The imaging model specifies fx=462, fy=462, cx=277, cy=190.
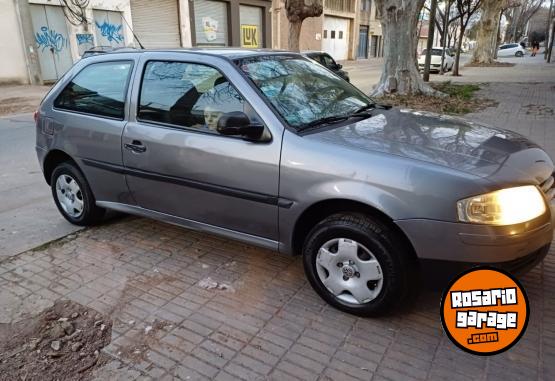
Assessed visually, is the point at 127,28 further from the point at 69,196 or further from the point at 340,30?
the point at 340,30

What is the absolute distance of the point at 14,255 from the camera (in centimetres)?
394

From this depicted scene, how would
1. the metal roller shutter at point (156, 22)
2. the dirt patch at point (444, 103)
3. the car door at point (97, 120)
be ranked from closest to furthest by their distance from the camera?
1. the car door at point (97, 120)
2. the dirt patch at point (444, 103)
3. the metal roller shutter at point (156, 22)

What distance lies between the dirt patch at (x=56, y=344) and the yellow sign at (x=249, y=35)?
28625 millimetres

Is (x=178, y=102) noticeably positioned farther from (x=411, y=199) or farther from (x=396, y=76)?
(x=396, y=76)

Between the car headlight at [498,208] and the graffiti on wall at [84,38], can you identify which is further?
the graffiti on wall at [84,38]

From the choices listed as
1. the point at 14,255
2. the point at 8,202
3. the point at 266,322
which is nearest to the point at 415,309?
the point at 266,322

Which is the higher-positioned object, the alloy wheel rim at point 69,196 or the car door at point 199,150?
the car door at point 199,150

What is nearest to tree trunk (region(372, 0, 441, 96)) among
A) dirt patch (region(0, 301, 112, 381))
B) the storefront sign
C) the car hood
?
the car hood

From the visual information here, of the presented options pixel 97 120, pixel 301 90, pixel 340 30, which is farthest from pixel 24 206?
pixel 340 30

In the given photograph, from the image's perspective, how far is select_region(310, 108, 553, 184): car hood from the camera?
103 inches

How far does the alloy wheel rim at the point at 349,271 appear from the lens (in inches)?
110

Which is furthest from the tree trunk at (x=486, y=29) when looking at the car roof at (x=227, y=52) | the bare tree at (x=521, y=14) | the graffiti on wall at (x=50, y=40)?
the bare tree at (x=521, y=14)

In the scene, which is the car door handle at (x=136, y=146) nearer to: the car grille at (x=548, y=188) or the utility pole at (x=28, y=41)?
the car grille at (x=548, y=188)

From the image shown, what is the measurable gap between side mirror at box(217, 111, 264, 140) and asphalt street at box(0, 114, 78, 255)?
232 centimetres
